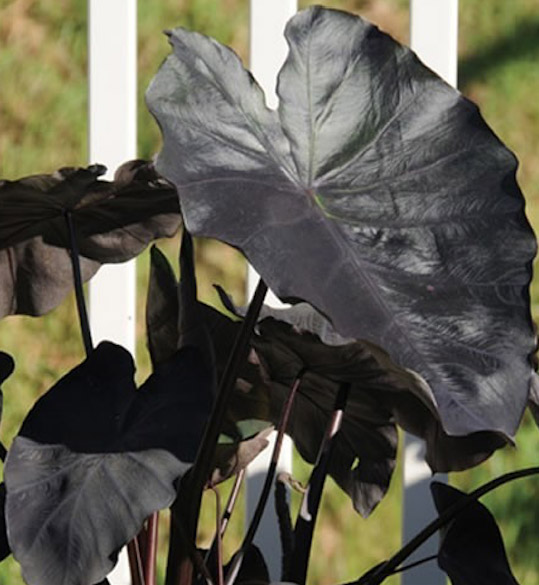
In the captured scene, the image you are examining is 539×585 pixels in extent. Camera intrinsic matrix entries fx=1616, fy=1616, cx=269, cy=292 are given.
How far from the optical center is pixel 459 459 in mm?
1844

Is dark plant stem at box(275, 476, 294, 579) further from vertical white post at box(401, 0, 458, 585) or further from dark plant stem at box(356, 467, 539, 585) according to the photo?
vertical white post at box(401, 0, 458, 585)

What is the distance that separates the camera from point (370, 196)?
162 centimetres

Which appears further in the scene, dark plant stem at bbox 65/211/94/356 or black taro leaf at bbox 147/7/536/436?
dark plant stem at bbox 65/211/94/356

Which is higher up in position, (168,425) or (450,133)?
(450,133)

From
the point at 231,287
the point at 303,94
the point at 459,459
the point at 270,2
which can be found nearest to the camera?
the point at 303,94

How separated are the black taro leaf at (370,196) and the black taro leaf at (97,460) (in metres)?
0.21

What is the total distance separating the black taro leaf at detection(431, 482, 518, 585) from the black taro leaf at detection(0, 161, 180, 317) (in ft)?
1.73

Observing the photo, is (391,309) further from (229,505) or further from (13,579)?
(13,579)

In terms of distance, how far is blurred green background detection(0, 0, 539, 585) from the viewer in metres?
2.52

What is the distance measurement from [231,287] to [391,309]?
1218 millimetres

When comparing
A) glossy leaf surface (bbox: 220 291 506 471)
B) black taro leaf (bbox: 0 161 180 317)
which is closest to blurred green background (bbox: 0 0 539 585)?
black taro leaf (bbox: 0 161 180 317)

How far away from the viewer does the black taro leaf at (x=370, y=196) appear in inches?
55.6

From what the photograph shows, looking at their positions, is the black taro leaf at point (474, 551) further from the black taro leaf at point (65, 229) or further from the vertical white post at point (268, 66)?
the vertical white post at point (268, 66)

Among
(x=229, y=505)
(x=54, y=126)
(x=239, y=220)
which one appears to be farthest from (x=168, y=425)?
(x=54, y=126)
